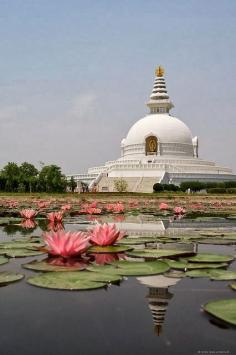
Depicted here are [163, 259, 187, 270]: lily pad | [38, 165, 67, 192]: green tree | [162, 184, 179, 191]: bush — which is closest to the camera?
[163, 259, 187, 270]: lily pad

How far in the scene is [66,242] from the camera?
356cm

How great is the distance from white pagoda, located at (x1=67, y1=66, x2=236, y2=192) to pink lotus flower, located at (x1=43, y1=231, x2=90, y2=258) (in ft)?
134

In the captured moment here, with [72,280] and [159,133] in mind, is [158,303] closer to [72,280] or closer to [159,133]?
[72,280]

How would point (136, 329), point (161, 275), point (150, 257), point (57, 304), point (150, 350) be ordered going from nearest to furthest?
1. point (150, 350)
2. point (136, 329)
3. point (57, 304)
4. point (161, 275)
5. point (150, 257)

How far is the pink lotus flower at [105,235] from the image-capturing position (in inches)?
163

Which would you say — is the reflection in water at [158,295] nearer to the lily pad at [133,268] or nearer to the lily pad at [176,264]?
the lily pad at [133,268]

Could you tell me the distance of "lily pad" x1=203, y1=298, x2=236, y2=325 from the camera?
2.13m

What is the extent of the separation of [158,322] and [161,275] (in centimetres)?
107

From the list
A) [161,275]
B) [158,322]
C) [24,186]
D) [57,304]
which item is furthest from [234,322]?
[24,186]

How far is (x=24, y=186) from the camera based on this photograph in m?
42.2

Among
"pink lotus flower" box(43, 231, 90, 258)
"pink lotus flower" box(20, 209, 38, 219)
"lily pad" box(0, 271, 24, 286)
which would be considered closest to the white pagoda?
"pink lotus flower" box(20, 209, 38, 219)

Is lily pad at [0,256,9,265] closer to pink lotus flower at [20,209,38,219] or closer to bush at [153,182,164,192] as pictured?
pink lotus flower at [20,209,38,219]

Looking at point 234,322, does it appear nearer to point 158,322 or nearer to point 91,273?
point 158,322

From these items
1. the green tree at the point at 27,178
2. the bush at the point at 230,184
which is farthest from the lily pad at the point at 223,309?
the bush at the point at 230,184
